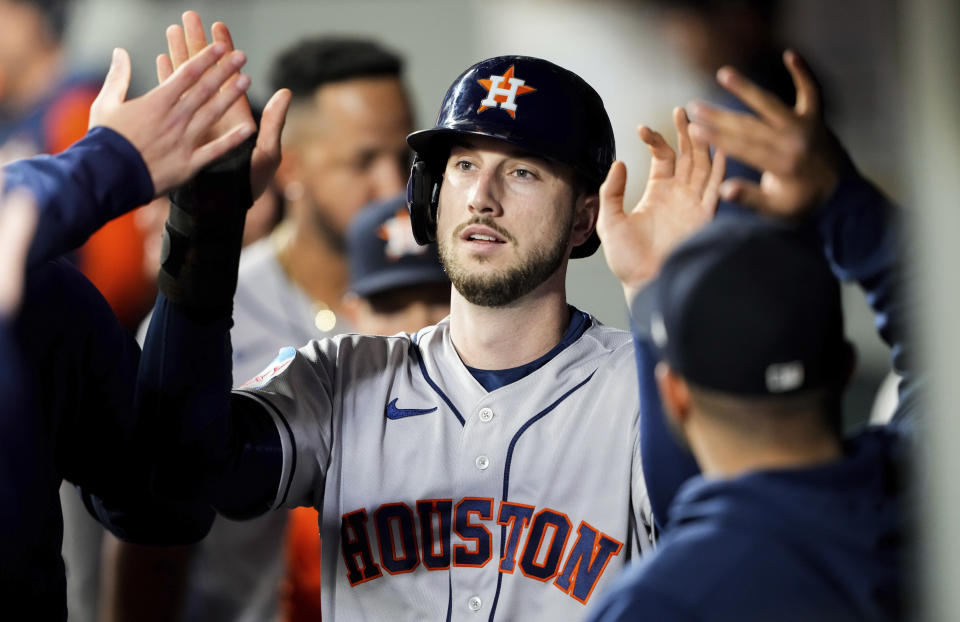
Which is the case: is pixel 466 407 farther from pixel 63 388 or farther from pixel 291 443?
pixel 63 388

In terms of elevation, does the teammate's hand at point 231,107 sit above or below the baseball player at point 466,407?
above

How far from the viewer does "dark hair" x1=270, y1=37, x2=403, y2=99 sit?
4156 millimetres

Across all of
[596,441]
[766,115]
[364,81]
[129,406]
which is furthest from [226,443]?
[364,81]

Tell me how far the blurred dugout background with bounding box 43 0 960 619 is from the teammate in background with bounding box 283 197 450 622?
0.62 meters

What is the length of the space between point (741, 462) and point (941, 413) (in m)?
0.25

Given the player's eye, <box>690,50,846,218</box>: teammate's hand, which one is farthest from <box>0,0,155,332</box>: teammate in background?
<box>690,50,846,218</box>: teammate's hand

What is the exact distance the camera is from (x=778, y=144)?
66.2 inches

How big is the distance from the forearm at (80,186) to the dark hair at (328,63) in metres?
2.55

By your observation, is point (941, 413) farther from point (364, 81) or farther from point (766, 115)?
point (364, 81)

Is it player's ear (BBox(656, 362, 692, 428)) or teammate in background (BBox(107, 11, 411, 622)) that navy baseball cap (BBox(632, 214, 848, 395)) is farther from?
teammate in background (BBox(107, 11, 411, 622))

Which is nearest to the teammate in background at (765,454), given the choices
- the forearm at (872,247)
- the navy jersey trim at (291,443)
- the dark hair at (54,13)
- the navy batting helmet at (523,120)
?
the forearm at (872,247)

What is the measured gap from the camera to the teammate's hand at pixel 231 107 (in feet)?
6.08

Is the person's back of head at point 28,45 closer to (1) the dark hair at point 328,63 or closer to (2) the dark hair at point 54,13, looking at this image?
(2) the dark hair at point 54,13

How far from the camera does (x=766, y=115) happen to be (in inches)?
66.2
